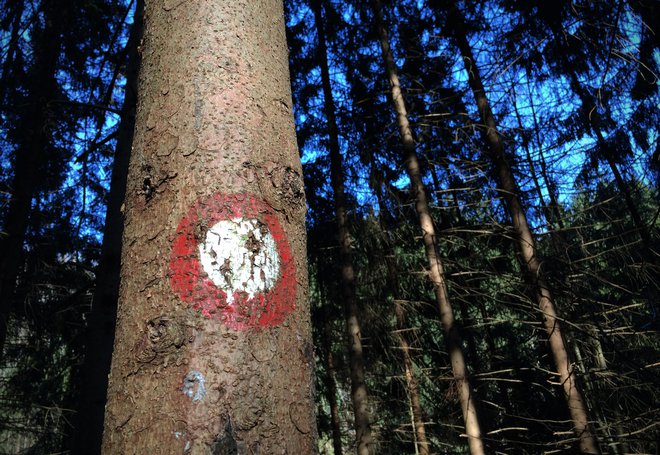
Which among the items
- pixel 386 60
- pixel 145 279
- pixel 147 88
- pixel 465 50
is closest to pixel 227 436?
pixel 145 279

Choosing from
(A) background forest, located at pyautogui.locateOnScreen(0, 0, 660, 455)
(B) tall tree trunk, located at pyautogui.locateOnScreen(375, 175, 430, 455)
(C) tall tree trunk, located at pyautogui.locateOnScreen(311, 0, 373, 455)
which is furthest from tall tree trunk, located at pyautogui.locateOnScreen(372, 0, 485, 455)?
(C) tall tree trunk, located at pyautogui.locateOnScreen(311, 0, 373, 455)

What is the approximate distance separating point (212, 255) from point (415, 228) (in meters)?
8.99

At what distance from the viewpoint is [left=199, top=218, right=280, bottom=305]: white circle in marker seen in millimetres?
770

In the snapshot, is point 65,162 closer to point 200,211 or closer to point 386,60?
point 386,60

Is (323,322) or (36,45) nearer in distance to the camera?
(36,45)

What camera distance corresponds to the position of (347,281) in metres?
8.29

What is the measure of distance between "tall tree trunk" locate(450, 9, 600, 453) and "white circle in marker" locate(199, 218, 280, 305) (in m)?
4.58

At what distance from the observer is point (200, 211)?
0.79 metres

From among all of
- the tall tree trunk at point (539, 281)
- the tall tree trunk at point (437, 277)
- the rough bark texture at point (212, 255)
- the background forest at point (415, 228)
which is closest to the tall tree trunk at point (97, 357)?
the background forest at point (415, 228)

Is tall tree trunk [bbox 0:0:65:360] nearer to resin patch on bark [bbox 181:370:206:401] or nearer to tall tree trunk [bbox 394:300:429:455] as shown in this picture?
resin patch on bark [bbox 181:370:206:401]

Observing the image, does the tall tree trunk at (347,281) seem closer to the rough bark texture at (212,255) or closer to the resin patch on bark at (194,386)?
the rough bark texture at (212,255)

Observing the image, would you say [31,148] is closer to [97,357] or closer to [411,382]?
[97,357]

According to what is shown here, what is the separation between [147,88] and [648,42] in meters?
3.30

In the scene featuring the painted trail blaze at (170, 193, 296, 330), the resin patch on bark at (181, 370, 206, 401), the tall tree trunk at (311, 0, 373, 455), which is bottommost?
the resin patch on bark at (181, 370, 206, 401)
